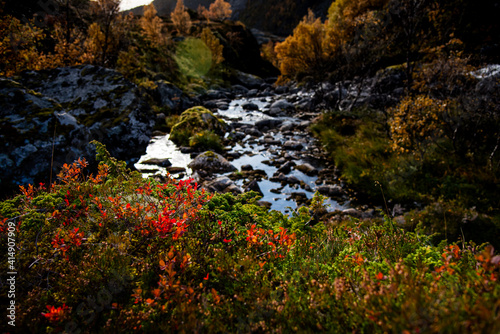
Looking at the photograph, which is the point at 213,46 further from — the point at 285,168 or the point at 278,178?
A: the point at 278,178

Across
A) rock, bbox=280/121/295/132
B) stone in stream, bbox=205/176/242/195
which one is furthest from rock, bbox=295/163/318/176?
rock, bbox=280/121/295/132

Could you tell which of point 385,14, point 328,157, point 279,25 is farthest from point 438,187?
point 279,25

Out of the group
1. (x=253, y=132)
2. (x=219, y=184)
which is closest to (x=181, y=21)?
(x=253, y=132)

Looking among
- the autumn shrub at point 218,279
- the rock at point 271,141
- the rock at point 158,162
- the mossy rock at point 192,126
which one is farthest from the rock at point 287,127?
the autumn shrub at point 218,279

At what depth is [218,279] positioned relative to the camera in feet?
7.18

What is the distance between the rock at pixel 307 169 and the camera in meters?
9.32

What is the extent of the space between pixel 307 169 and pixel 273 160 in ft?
5.65

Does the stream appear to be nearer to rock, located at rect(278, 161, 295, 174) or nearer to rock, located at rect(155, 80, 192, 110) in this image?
rock, located at rect(278, 161, 295, 174)

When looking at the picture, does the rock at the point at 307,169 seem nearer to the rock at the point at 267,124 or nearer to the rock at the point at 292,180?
the rock at the point at 292,180

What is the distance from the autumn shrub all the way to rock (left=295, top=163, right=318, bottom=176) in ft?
20.4

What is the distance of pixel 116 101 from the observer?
8.85m

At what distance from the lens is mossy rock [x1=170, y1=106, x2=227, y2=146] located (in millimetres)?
12352

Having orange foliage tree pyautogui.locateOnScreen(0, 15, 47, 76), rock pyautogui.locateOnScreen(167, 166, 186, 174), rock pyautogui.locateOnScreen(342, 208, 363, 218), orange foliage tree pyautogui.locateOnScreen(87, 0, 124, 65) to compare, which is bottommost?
rock pyautogui.locateOnScreen(342, 208, 363, 218)

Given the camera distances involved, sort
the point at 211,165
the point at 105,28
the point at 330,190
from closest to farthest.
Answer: the point at 330,190 → the point at 211,165 → the point at 105,28
